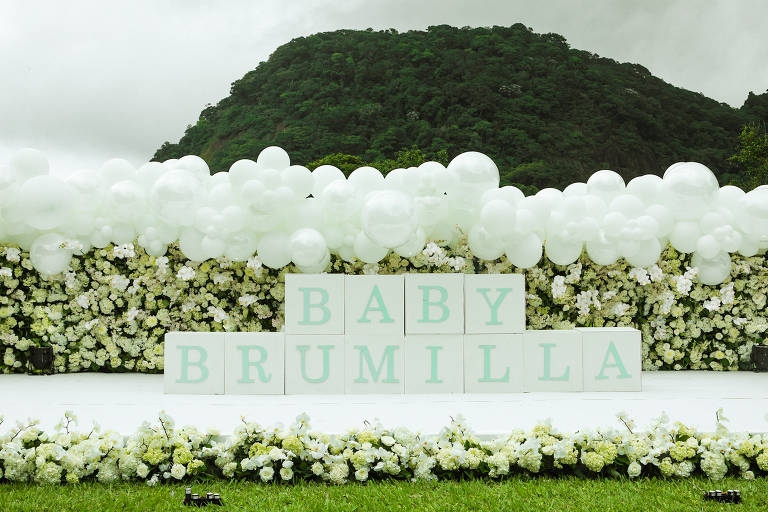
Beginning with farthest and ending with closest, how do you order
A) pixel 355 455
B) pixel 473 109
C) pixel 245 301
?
pixel 473 109, pixel 245 301, pixel 355 455

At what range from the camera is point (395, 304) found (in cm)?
472

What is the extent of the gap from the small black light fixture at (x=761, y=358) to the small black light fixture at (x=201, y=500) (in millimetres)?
4853

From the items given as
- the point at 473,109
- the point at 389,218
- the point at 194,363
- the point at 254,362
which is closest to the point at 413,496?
the point at 389,218

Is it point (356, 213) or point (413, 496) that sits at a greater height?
point (356, 213)

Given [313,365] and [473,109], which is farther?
[473,109]

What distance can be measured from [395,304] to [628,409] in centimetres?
167

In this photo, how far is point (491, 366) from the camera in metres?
4.77

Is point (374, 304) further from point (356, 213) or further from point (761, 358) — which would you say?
point (761, 358)

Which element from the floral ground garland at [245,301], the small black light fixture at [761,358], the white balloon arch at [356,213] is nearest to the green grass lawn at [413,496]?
the white balloon arch at [356,213]

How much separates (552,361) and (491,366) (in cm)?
45

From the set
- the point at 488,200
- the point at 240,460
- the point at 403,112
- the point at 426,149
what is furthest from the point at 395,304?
the point at 403,112

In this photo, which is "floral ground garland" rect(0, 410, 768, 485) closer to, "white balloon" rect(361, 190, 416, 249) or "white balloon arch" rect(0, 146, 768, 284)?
"white balloon" rect(361, 190, 416, 249)

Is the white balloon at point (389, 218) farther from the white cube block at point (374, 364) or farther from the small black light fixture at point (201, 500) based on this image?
the small black light fixture at point (201, 500)

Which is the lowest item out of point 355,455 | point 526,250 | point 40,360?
point 355,455
